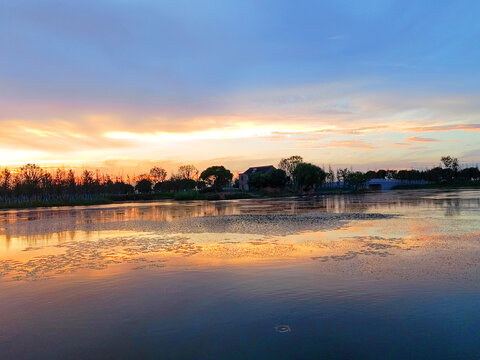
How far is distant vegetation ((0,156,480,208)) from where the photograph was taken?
262ft

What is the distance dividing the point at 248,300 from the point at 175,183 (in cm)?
10635

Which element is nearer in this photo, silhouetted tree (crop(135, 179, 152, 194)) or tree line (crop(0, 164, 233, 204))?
tree line (crop(0, 164, 233, 204))

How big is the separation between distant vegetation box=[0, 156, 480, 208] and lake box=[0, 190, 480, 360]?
62.6m

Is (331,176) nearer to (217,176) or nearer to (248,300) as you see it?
(217,176)

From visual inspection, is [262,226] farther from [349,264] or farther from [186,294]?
[186,294]

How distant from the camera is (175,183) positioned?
114 meters

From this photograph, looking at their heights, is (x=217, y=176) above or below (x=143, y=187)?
above

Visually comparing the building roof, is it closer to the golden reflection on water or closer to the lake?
the golden reflection on water

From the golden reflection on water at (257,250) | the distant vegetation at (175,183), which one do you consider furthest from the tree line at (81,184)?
the golden reflection on water at (257,250)

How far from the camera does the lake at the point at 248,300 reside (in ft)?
21.1

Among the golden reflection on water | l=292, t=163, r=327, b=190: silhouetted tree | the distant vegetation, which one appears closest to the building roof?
the distant vegetation

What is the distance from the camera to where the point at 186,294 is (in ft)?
31.2

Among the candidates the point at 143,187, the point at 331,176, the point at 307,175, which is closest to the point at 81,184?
the point at 143,187

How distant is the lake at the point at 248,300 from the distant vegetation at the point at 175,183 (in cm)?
6256
